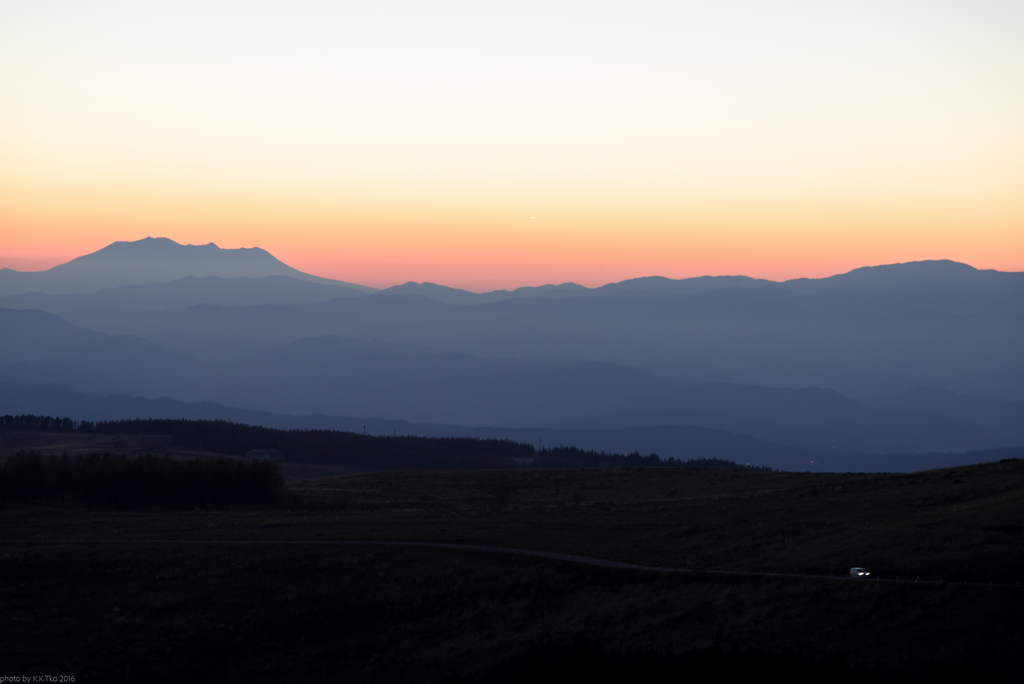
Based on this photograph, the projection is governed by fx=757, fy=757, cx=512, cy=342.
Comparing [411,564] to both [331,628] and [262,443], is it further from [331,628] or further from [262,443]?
[262,443]

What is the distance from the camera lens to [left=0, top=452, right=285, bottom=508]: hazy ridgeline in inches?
3334

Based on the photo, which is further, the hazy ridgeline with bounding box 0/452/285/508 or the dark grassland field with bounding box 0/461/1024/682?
the hazy ridgeline with bounding box 0/452/285/508

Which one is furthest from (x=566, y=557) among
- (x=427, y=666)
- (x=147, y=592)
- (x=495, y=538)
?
(x=147, y=592)

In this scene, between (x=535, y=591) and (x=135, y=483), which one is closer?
(x=535, y=591)

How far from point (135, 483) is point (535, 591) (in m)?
64.4

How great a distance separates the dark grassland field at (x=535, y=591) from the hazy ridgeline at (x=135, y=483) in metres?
26.0

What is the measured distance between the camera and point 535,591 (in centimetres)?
3950

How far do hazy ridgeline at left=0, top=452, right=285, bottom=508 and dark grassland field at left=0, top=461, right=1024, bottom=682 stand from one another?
85.2 feet

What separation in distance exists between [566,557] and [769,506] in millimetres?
18328

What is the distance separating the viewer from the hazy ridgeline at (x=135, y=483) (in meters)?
84.7

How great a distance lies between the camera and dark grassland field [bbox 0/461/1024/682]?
27.8 meters

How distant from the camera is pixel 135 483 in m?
86.2

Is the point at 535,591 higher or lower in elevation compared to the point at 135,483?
higher

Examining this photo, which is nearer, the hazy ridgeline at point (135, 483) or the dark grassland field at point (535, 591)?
the dark grassland field at point (535, 591)
